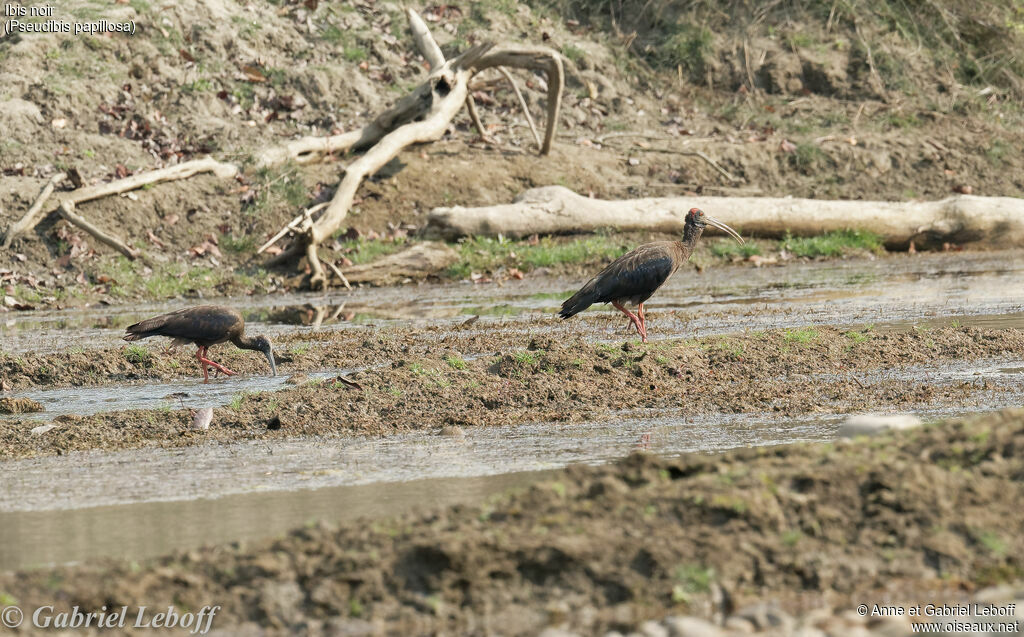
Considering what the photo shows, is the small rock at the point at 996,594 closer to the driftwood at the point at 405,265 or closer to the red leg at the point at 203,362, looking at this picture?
the red leg at the point at 203,362

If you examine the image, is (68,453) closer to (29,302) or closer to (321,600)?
(321,600)

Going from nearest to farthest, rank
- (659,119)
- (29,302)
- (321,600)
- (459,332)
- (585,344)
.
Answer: (321,600)
(585,344)
(459,332)
(29,302)
(659,119)

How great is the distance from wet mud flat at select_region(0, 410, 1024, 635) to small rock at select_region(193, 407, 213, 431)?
348cm

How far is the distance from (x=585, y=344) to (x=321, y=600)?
5611 mm

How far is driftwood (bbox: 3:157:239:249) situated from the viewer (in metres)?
17.7

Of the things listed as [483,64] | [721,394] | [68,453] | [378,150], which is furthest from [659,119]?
[68,453]

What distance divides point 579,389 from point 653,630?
4.90 metres

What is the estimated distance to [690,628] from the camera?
4.62 metres

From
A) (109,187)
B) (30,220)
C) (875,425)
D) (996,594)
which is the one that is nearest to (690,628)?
(996,594)

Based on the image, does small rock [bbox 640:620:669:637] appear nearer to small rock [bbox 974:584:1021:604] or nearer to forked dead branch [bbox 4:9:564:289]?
small rock [bbox 974:584:1021:604]

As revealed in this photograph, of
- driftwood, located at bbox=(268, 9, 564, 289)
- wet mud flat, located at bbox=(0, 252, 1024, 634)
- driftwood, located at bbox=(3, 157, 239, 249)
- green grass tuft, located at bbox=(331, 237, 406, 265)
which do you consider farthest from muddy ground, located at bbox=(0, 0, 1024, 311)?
wet mud flat, located at bbox=(0, 252, 1024, 634)

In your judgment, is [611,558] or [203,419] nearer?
[611,558]

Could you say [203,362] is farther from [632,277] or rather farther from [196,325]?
[632,277]

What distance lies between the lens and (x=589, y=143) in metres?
22.8
